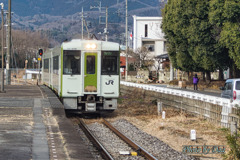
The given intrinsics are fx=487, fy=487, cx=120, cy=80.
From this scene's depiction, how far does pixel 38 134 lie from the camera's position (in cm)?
1387

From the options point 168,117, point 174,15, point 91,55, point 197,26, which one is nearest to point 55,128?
point 91,55

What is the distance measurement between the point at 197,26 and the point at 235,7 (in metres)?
5.50

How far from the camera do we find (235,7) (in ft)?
117

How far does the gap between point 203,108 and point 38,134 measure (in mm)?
9234

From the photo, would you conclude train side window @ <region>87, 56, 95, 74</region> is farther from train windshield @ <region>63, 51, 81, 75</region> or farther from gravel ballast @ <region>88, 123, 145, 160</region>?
gravel ballast @ <region>88, 123, 145, 160</region>

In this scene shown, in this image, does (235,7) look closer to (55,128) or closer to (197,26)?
(197,26)

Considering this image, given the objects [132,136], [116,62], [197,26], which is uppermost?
[197,26]

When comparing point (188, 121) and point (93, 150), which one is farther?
point (188, 121)

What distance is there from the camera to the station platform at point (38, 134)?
435 inches

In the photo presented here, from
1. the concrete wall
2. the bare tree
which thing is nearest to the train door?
the concrete wall

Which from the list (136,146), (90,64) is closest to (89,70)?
(90,64)

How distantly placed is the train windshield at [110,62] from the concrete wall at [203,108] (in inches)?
161

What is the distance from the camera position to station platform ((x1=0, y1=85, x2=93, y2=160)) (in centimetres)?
1105

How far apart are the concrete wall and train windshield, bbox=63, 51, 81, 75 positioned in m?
5.59
